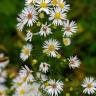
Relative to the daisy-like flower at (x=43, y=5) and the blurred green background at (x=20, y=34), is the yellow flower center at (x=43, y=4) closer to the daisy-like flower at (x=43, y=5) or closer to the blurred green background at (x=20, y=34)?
the daisy-like flower at (x=43, y=5)

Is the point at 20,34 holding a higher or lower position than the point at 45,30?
higher

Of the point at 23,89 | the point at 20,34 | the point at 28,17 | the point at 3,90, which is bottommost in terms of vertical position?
the point at 28,17

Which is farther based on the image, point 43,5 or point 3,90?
point 3,90

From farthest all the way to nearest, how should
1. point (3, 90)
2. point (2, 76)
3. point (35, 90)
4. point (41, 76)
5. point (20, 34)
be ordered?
point (20, 34), point (2, 76), point (3, 90), point (35, 90), point (41, 76)

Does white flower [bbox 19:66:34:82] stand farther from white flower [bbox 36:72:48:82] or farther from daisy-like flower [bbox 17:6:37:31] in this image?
daisy-like flower [bbox 17:6:37:31]

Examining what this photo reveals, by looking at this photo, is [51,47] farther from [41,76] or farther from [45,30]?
[41,76]

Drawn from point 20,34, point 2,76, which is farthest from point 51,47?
point 20,34

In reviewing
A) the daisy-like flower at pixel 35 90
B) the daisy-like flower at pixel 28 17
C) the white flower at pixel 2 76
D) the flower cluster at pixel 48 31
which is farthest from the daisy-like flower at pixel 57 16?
the white flower at pixel 2 76

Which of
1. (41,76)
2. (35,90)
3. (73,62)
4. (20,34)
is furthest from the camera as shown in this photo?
(20,34)
